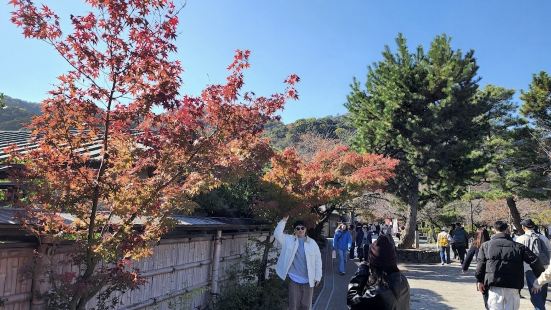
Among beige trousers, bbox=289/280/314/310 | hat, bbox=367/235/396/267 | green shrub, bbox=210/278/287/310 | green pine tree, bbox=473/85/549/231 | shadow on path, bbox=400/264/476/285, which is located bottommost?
shadow on path, bbox=400/264/476/285

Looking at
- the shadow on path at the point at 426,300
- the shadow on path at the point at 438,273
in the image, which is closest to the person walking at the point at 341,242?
the shadow on path at the point at 438,273

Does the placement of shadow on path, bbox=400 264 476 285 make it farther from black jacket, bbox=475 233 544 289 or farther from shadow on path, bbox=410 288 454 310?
black jacket, bbox=475 233 544 289

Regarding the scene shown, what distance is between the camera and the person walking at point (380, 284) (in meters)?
3.52

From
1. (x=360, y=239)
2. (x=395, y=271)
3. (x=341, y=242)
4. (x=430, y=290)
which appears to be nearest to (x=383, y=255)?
(x=395, y=271)

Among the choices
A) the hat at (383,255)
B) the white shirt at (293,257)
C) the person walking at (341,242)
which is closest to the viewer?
the hat at (383,255)

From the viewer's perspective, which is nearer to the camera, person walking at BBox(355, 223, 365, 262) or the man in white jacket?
the man in white jacket

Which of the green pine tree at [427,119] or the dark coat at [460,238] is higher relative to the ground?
the green pine tree at [427,119]

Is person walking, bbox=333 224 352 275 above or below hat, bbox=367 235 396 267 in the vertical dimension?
below

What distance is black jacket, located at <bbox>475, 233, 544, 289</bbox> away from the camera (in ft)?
18.6

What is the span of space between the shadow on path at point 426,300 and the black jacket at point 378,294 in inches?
289

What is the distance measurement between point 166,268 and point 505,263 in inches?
177

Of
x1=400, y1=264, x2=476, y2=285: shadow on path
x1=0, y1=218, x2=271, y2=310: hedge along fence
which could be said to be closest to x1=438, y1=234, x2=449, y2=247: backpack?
x1=400, y1=264, x2=476, y2=285: shadow on path

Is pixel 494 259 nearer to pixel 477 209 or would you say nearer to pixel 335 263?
pixel 335 263

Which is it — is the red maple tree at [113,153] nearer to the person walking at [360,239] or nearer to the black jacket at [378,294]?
the black jacket at [378,294]
